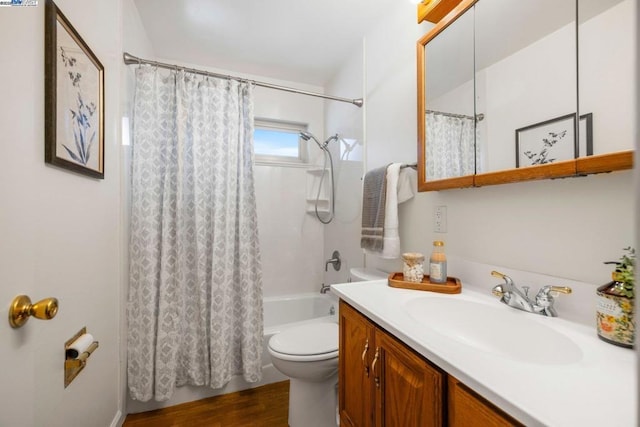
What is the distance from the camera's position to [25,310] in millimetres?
664

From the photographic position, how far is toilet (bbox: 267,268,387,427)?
133cm

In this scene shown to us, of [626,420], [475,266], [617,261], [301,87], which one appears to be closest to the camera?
[626,420]

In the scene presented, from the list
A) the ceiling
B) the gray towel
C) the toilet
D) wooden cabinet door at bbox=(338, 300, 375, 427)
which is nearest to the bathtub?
the toilet

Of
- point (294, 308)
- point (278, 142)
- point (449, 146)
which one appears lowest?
point (294, 308)

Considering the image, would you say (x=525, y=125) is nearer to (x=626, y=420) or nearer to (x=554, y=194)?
(x=554, y=194)

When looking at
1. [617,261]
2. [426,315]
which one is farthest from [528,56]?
[426,315]

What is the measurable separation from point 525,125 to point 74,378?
6.15ft

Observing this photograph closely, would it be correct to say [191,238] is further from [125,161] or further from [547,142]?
[547,142]

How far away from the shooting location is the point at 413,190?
1439mm

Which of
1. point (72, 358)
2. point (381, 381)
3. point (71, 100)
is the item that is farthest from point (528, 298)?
point (71, 100)

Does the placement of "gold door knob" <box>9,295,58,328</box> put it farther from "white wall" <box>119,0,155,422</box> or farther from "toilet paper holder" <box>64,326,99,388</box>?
"white wall" <box>119,0,155,422</box>

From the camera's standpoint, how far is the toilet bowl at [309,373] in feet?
4.37

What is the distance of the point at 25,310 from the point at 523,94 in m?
1.61

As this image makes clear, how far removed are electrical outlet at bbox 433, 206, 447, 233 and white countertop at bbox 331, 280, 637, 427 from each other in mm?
542
